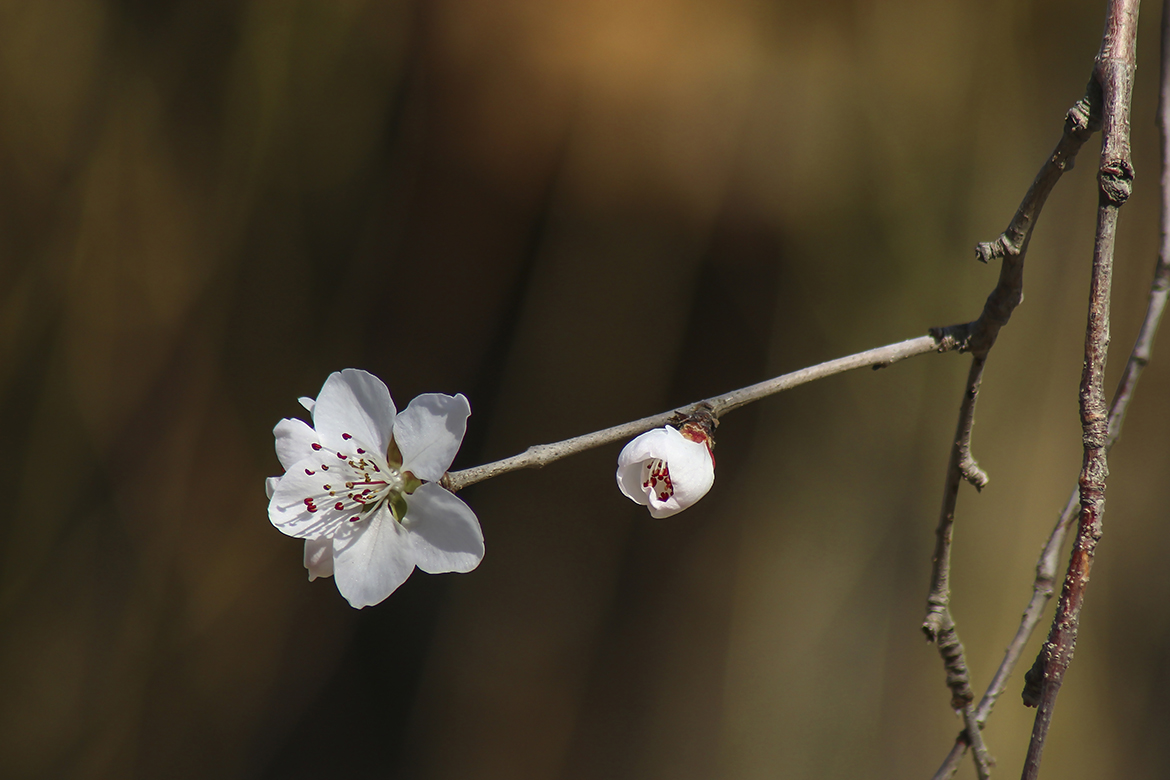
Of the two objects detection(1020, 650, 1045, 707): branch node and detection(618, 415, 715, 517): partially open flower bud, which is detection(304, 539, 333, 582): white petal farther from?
detection(1020, 650, 1045, 707): branch node

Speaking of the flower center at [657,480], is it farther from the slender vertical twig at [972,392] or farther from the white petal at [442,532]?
the slender vertical twig at [972,392]

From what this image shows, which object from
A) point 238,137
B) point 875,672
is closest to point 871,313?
point 875,672

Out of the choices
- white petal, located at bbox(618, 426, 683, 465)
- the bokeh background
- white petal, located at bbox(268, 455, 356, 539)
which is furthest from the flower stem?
the bokeh background

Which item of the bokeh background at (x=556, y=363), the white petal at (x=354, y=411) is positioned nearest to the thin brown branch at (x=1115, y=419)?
the white petal at (x=354, y=411)

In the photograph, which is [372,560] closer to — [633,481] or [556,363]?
[633,481]

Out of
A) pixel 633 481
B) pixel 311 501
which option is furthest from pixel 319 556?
pixel 633 481

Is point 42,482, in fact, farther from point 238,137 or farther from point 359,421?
point 359,421
